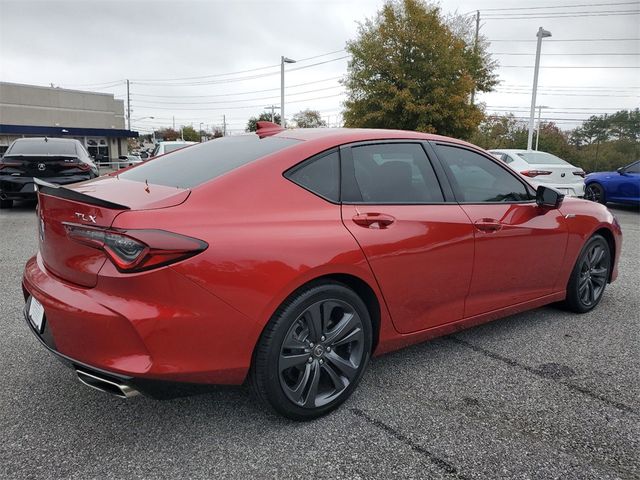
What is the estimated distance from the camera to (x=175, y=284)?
2121 mm

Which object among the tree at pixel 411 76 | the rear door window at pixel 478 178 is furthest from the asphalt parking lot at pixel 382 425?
the tree at pixel 411 76

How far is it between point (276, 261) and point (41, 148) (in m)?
9.44

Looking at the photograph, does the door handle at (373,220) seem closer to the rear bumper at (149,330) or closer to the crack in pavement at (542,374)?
the rear bumper at (149,330)

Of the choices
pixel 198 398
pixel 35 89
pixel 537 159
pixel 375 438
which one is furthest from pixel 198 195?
pixel 35 89

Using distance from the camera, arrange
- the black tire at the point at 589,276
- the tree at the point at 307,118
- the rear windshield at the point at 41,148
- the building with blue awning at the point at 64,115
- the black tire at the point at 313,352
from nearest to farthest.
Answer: the black tire at the point at 313,352 < the black tire at the point at 589,276 < the rear windshield at the point at 41,148 < the building with blue awning at the point at 64,115 < the tree at the point at 307,118

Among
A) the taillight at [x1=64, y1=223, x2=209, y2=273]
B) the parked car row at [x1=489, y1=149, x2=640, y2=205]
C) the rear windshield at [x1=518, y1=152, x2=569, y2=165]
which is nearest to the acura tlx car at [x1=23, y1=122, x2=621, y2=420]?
the taillight at [x1=64, y1=223, x2=209, y2=273]

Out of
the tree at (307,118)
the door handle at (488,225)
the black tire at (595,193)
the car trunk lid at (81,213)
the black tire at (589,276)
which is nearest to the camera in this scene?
the car trunk lid at (81,213)

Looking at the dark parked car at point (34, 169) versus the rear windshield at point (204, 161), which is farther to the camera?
the dark parked car at point (34, 169)

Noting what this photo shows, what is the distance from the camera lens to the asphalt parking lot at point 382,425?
2.26 metres

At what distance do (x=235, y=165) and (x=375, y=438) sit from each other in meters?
1.52

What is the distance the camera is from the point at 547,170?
36.9 feet

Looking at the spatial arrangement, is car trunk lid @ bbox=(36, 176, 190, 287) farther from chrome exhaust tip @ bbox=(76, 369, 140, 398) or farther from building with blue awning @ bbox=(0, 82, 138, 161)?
building with blue awning @ bbox=(0, 82, 138, 161)

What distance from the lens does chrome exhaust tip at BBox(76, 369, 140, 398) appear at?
86.0 inches

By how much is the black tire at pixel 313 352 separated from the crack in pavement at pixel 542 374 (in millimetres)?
1134
